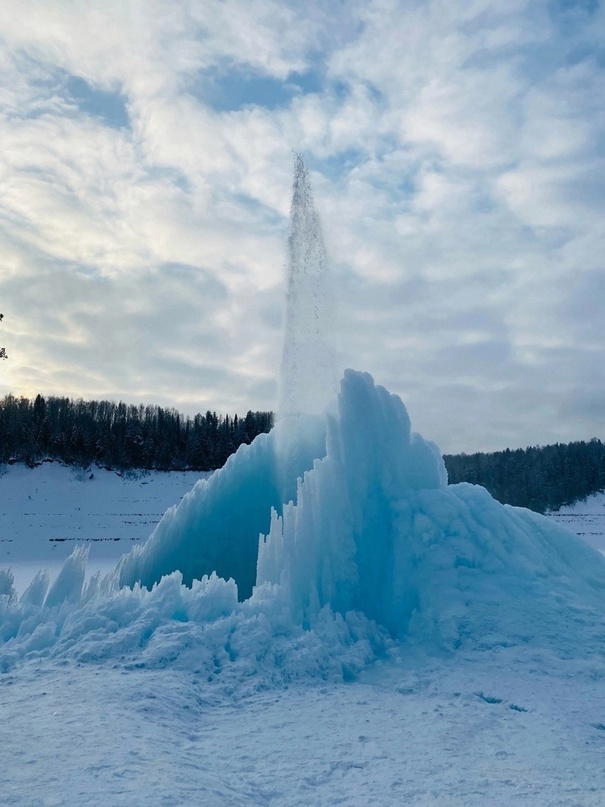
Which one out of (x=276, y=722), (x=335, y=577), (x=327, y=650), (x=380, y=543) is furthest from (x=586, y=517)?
(x=276, y=722)

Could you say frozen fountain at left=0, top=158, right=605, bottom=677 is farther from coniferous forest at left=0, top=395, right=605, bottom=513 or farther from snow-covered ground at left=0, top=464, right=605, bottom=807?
coniferous forest at left=0, top=395, right=605, bottom=513

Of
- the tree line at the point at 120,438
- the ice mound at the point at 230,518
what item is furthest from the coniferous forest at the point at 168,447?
the ice mound at the point at 230,518

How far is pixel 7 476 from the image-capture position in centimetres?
6462

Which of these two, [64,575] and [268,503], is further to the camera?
[268,503]

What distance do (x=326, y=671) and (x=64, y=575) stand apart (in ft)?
21.8

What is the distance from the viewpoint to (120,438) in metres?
74.6

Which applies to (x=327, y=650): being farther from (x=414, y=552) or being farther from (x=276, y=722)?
(x=414, y=552)

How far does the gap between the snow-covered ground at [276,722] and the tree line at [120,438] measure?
195 ft

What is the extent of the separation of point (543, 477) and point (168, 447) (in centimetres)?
5227

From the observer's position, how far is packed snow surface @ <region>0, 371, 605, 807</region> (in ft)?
22.8

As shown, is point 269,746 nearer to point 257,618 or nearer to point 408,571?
point 257,618

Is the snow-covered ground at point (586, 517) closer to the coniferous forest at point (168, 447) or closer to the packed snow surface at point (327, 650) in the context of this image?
the coniferous forest at point (168, 447)

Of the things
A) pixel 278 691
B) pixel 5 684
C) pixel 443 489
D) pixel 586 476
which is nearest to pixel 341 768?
pixel 278 691

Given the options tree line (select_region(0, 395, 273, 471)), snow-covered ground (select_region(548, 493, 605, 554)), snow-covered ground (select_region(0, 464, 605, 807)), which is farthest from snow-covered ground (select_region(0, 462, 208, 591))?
snow-covered ground (select_region(548, 493, 605, 554))
